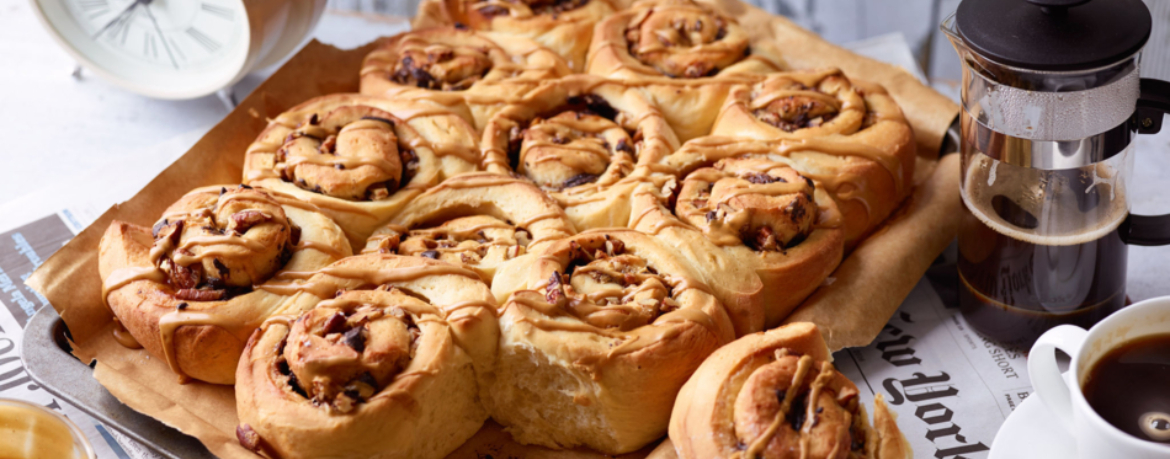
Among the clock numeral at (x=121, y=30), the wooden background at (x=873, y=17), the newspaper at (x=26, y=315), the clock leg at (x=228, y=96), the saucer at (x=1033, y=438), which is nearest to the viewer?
the saucer at (x=1033, y=438)

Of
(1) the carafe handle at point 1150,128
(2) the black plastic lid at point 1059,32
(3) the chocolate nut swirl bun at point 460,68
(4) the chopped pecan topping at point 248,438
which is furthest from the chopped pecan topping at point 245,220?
(1) the carafe handle at point 1150,128

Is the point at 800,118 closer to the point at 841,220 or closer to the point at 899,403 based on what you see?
the point at 841,220

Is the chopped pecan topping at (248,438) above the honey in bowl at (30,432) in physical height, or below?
below

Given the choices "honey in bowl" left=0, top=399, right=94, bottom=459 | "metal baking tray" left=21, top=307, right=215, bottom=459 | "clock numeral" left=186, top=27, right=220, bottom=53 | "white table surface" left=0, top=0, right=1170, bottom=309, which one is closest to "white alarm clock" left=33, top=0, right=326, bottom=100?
"clock numeral" left=186, top=27, right=220, bottom=53

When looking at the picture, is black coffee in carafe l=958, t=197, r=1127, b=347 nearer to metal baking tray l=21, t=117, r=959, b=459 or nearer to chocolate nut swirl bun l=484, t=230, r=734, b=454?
chocolate nut swirl bun l=484, t=230, r=734, b=454

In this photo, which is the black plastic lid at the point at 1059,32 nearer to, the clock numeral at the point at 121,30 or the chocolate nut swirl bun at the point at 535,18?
the chocolate nut swirl bun at the point at 535,18
